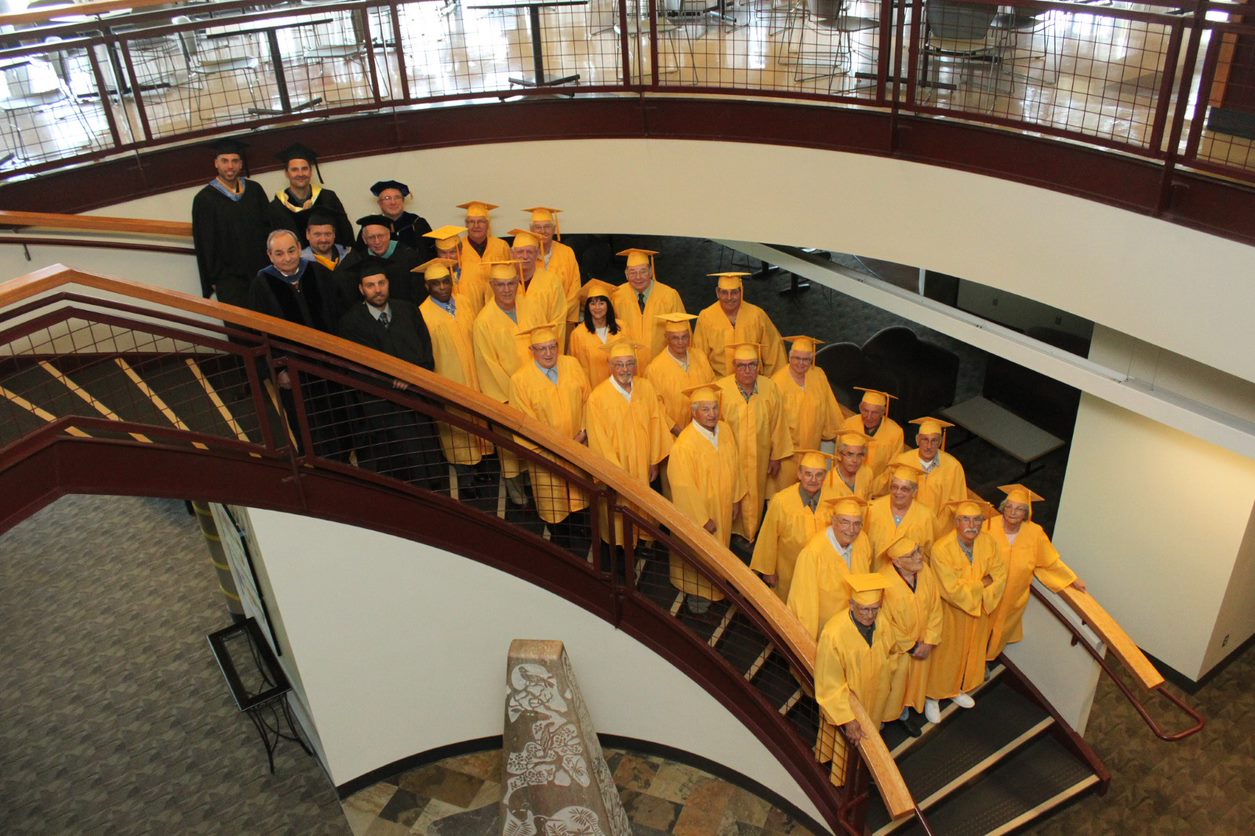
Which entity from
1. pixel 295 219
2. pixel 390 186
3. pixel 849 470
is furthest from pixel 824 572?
pixel 295 219

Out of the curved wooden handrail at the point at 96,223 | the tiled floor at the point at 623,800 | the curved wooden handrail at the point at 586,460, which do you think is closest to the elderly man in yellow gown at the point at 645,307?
the curved wooden handrail at the point at 586,460

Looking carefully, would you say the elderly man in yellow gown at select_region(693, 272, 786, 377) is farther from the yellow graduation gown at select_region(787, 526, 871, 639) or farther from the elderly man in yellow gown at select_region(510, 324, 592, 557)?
the yellow graduation gown at select_region(787, 526, 871, 639)

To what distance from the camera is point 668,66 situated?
881cm

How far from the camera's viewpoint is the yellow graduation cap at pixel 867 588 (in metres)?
5.55

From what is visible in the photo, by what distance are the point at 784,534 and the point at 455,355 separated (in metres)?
2.29

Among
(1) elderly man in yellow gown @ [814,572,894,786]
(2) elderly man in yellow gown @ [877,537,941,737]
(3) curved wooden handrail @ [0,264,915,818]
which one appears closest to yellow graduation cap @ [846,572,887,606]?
(1) elderly man in yellow gown @ [814,572,894,786]

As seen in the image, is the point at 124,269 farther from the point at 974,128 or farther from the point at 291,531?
the point at 974,128

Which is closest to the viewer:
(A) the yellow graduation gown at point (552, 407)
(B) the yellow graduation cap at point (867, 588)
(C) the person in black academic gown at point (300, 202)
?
(B) the yellow graduation cap at point (867, 588)

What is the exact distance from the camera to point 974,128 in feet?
21.8

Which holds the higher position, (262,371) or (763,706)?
(262,371)

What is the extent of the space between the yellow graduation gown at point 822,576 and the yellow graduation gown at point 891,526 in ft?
1.05

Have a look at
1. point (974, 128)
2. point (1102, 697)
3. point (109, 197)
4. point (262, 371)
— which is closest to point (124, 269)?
point (109, 197)

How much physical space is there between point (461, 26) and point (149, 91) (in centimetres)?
290

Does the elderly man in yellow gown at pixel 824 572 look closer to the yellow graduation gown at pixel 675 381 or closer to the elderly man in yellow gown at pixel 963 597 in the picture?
the elderly man in yellow gown at pixel 963 597
